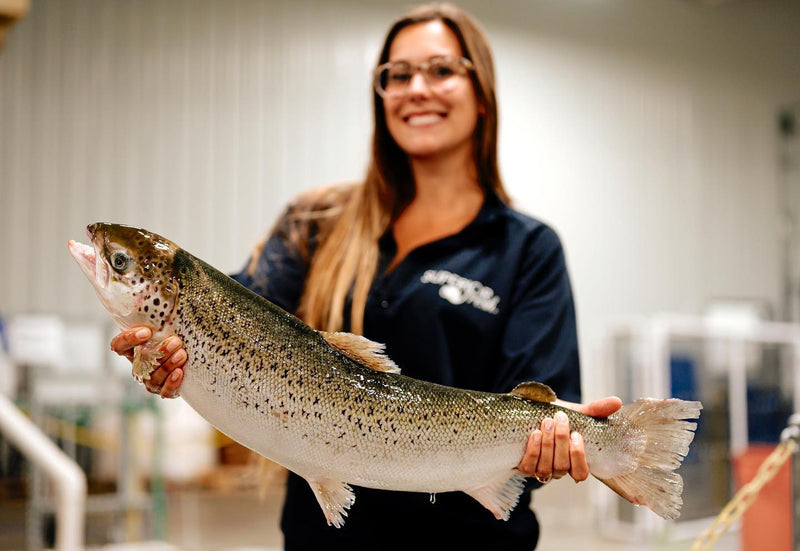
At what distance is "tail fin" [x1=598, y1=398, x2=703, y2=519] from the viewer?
1.31 metres

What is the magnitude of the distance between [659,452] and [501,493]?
0.25 meters

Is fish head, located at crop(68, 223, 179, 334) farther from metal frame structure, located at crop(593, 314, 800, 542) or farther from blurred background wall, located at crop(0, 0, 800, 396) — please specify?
metal frame structure, located at crop(593, 314, 800, 542)

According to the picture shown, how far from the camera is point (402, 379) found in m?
1.27

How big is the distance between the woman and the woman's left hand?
0.41 m

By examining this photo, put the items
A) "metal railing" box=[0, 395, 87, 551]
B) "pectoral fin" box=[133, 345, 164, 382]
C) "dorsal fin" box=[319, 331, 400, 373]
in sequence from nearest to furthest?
"pectoral fin" box=[133, 345, 164, 382]
"dorsal fin" box=[319, 331, 400, 373]
"metal railing" box=[0, 395, 87, 551]

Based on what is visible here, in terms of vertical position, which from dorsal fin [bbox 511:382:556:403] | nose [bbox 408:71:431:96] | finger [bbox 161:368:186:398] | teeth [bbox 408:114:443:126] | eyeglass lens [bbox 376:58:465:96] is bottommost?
dorsal fin [bbox 511:382:556:403]

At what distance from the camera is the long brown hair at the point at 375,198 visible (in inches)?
73.0

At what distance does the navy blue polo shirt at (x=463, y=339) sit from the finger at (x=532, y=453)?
41 cm

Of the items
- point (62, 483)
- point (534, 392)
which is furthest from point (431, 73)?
point (62, 483)

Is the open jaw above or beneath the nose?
beneath

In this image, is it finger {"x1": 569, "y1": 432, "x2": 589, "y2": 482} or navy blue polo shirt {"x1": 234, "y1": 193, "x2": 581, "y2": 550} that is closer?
finger {"x1": 569, "y1": 432, "x2": 589, "y2": 482}

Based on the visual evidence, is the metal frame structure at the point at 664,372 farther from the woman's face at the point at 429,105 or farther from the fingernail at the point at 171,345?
the fingernail at the point at 171,345

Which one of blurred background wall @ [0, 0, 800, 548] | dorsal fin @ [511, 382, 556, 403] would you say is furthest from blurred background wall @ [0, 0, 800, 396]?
dorsal fin @ [511, 382, 556, 403]

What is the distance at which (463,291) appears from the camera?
1807 mm
